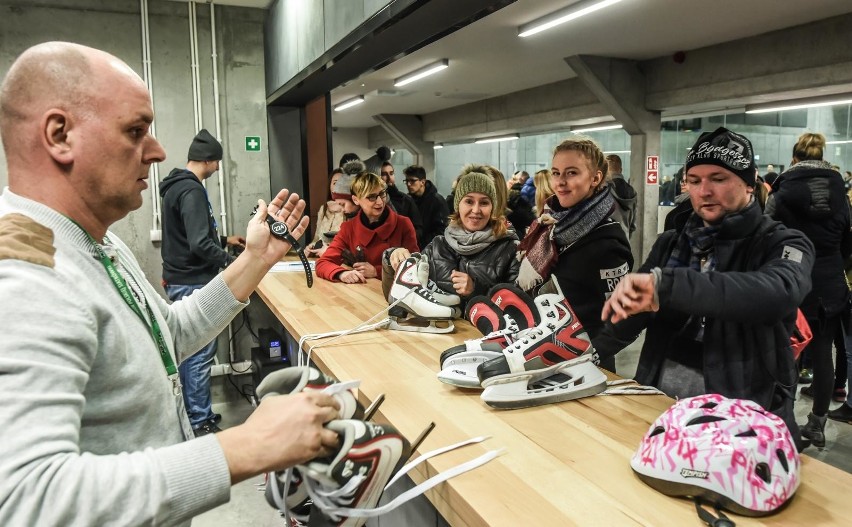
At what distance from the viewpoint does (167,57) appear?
4953 millimetres

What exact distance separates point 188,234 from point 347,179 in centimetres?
131

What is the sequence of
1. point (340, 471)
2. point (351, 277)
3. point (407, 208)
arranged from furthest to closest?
point (407, 208)
point (351, 277)
point (340, 471)

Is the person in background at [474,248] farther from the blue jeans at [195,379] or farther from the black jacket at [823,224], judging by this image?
the black jacket at [823,224]

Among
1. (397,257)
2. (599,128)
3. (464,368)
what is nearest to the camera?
A: (464,368)

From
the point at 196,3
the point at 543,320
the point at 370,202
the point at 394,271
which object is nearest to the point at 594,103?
the point at 196,3

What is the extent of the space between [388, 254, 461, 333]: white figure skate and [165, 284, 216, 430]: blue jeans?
2046 millimetres

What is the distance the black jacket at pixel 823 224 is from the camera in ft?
11.8

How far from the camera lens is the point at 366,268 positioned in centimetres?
356

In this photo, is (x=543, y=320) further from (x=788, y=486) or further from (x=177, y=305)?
(x=177, y=305)

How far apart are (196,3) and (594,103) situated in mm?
7019

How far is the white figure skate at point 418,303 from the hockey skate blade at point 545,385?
79 cm

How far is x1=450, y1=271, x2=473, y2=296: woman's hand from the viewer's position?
2.49 metres

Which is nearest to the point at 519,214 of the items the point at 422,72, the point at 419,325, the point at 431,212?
the point at 431,212

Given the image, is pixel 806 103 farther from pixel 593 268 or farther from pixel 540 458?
pixel 540 458
